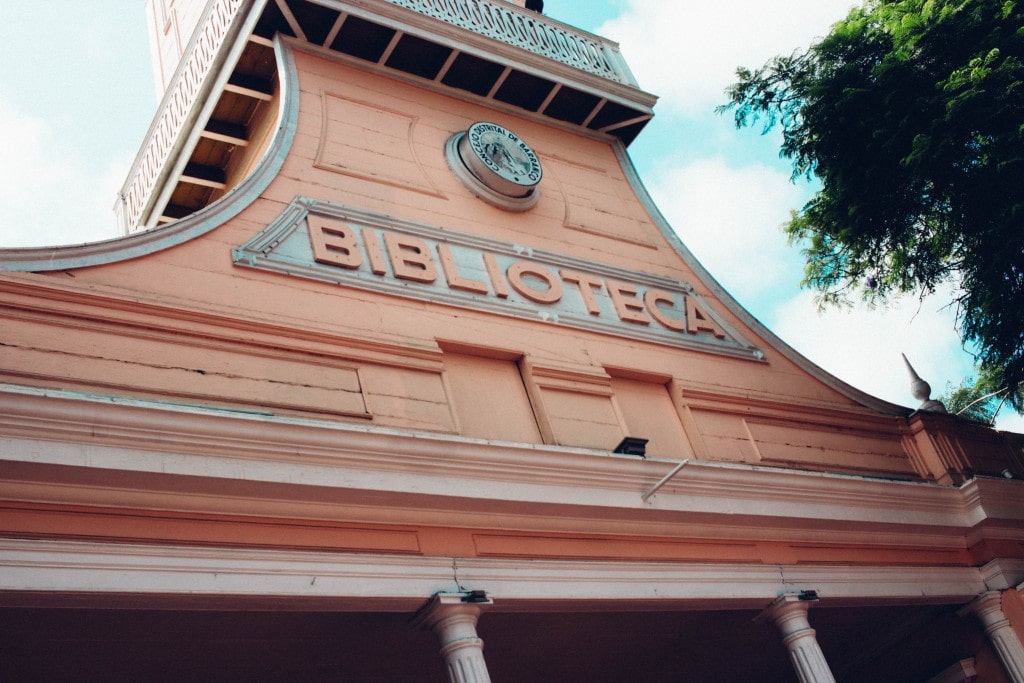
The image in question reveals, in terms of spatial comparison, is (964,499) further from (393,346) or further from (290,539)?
(290,539)

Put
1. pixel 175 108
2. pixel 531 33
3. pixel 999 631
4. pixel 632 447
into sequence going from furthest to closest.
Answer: pixel 531 33
pixel 175 108
pixel 999 631
pixel 632 447

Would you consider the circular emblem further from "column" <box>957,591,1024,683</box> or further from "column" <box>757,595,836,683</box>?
"column" <box>957,591,1024,683</box>

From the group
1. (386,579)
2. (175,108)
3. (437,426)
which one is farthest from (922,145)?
(175,108)

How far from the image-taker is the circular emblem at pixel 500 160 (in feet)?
34.1

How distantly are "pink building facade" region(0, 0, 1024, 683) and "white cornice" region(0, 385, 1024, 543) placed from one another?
0.02 metres

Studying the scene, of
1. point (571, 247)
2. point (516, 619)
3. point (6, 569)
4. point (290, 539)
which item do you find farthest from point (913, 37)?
point (6, 569)

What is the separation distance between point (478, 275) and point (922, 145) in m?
4.50

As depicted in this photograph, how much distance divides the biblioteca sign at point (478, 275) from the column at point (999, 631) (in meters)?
3.18

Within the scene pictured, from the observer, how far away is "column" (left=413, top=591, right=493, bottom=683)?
665cm

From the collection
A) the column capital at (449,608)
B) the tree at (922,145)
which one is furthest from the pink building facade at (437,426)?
the tree at (922,145)

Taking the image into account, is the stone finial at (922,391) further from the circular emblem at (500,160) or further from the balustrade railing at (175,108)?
the balustrade railing at (175,108)

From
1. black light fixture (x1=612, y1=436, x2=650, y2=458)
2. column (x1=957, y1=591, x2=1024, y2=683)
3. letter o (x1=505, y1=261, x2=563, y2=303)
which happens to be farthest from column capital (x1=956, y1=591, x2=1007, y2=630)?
letter o (x1=505, y1=261, x2=563, y2=303)

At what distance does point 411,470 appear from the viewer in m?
7.14

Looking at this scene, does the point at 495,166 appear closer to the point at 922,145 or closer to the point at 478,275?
the point at 478,275
